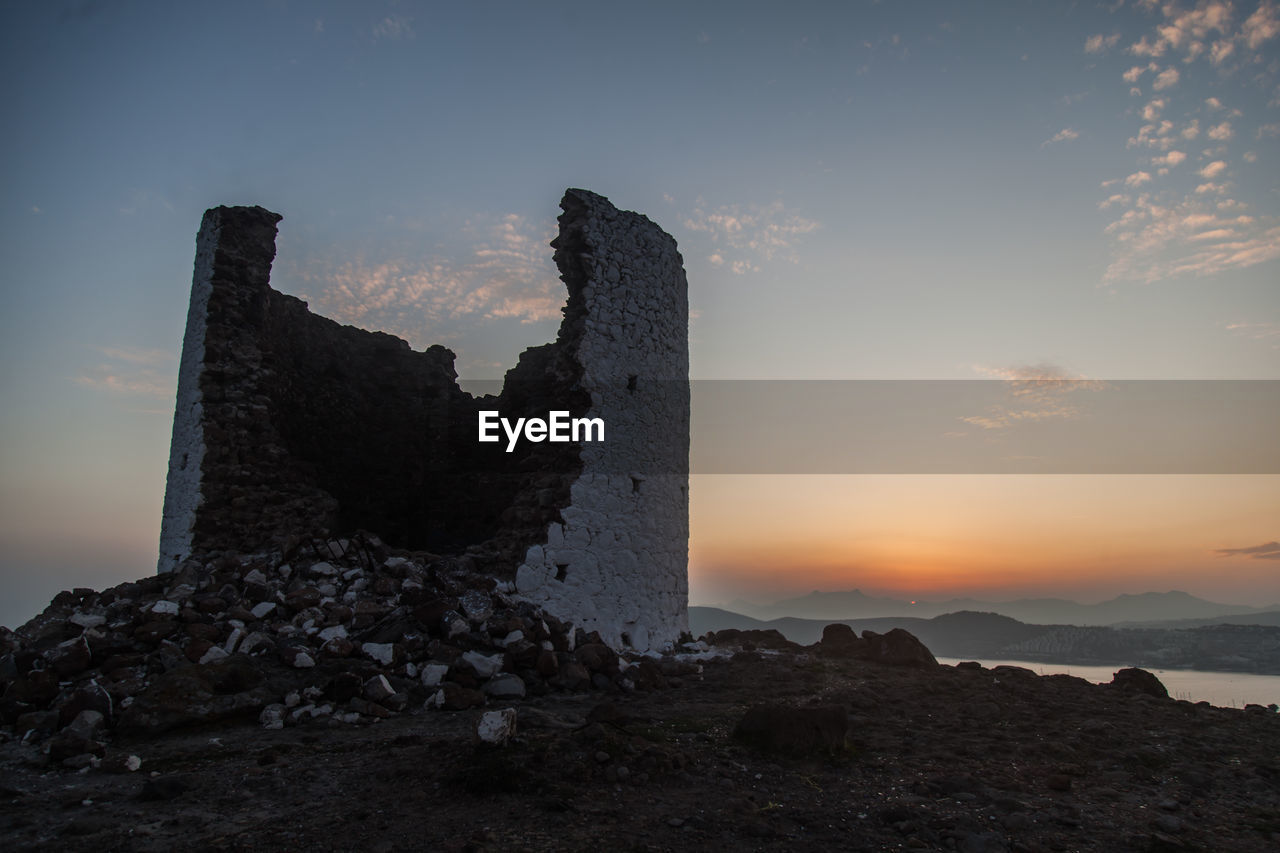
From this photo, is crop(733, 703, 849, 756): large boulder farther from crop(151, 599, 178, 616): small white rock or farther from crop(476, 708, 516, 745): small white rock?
crop(151, 599, 178, 616): small white rock

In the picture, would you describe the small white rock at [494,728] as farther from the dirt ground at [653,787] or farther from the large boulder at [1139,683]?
the large boulder at [1139,683]

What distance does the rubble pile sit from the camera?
5.63 metres

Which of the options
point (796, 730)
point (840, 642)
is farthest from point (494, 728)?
point (840, 642)

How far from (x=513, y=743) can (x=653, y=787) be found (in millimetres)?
1063

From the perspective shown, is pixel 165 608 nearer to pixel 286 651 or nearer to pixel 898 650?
pixel 286 651

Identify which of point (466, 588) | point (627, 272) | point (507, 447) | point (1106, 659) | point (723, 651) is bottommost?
point (1106, 659)

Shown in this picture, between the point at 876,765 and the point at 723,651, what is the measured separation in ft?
17.7

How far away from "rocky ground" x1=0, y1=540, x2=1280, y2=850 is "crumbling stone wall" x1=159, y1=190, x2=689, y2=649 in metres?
1.09

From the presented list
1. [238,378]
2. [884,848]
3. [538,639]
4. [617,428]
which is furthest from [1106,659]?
[238,378]

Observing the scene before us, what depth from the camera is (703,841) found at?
3727 mm

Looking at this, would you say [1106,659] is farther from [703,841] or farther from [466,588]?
[703,841]

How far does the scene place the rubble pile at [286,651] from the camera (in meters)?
5.63

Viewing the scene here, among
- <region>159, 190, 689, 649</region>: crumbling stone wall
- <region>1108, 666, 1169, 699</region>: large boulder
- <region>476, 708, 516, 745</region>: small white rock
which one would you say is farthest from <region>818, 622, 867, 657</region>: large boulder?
<region>476, 708, 516, 745</region>: small white rock

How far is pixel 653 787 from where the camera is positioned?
4.47 m
